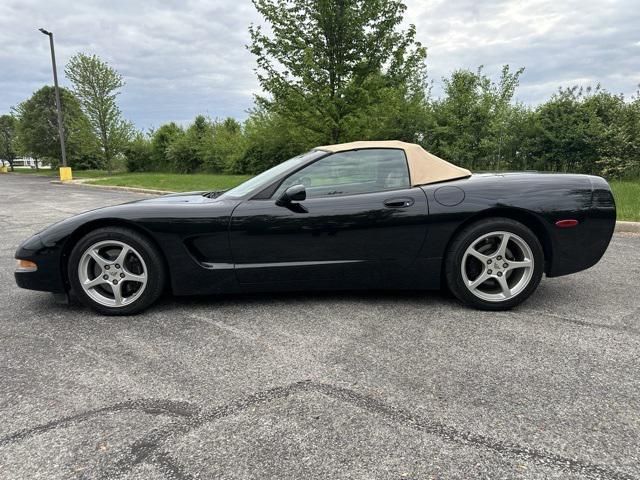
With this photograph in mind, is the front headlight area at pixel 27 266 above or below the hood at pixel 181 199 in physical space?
below

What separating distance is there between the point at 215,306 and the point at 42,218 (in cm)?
693

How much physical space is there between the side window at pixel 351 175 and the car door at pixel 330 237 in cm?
4

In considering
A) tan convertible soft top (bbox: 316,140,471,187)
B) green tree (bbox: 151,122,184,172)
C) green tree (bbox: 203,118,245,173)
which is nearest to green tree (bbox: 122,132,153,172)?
green tree (bbox: 151,122,184,172)

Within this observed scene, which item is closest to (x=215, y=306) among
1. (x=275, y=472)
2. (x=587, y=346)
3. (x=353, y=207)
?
(x=353, y=207)

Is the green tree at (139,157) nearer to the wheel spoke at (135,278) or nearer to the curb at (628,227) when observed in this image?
the curb at (628,227)

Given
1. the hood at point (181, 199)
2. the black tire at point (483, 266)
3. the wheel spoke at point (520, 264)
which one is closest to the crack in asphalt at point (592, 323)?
the black tire at point (483, 266)

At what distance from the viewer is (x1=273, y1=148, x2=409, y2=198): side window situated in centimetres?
342

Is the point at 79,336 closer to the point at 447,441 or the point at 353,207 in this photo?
the point at 353,207

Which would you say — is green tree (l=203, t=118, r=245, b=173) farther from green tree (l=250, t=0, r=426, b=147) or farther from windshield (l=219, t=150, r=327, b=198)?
windshield (l=219, t=150, r=327, b=198)

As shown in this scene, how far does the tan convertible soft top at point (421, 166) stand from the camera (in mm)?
3457

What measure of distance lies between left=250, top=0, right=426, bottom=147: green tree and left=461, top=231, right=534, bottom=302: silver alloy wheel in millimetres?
9548

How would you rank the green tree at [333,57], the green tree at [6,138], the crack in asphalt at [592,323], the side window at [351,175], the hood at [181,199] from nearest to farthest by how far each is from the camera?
the crack in asphalt at [592,323]
the side window at [351,175]
the hood at [181,199]
the green tree at [333,57]
the green tree at [6,138]

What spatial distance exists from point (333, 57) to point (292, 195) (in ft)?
34.7

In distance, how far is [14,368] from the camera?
2518 mm
